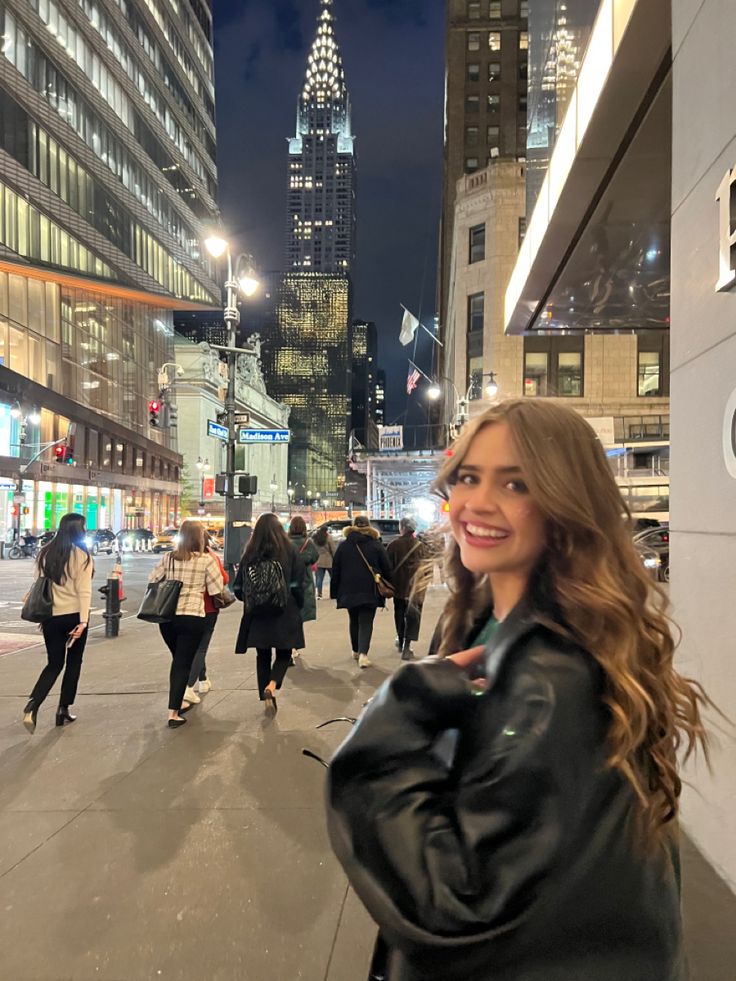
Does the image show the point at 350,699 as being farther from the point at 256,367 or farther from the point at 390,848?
the point at 256,367

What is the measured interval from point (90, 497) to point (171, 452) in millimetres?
19049

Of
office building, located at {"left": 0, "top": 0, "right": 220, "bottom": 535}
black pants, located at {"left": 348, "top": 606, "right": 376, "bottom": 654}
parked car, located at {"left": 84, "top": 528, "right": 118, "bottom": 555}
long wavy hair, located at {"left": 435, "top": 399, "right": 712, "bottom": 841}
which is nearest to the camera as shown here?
long wavy hair, located at {"left": 435, "top": 399, "right": 712, "bottom": 841}

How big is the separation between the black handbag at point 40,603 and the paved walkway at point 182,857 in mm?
1061

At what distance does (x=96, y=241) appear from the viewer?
45844mm

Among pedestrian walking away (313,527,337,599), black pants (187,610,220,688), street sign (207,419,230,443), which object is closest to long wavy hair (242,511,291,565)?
black pants (187,610,220,688)

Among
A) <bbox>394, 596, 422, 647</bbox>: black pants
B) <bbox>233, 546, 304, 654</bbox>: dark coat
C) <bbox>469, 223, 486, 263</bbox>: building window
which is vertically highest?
<bbox>469, 223, 486, 263</bbox>: building window

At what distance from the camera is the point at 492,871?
95cm

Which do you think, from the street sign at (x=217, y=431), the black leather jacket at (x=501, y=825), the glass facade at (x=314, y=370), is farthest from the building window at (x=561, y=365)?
the glass facade at (x=314, y=370)

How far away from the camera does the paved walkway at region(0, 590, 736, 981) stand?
9.27 feet

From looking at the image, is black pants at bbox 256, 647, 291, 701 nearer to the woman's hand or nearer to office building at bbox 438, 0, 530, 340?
the woman's hand

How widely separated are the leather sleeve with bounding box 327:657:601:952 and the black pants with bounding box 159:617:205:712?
5.36 m

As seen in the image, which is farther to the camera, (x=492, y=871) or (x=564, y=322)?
(x=564, y=322)

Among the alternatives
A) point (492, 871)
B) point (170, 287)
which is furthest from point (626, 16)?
point (170, 287)

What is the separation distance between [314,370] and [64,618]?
16410cm
